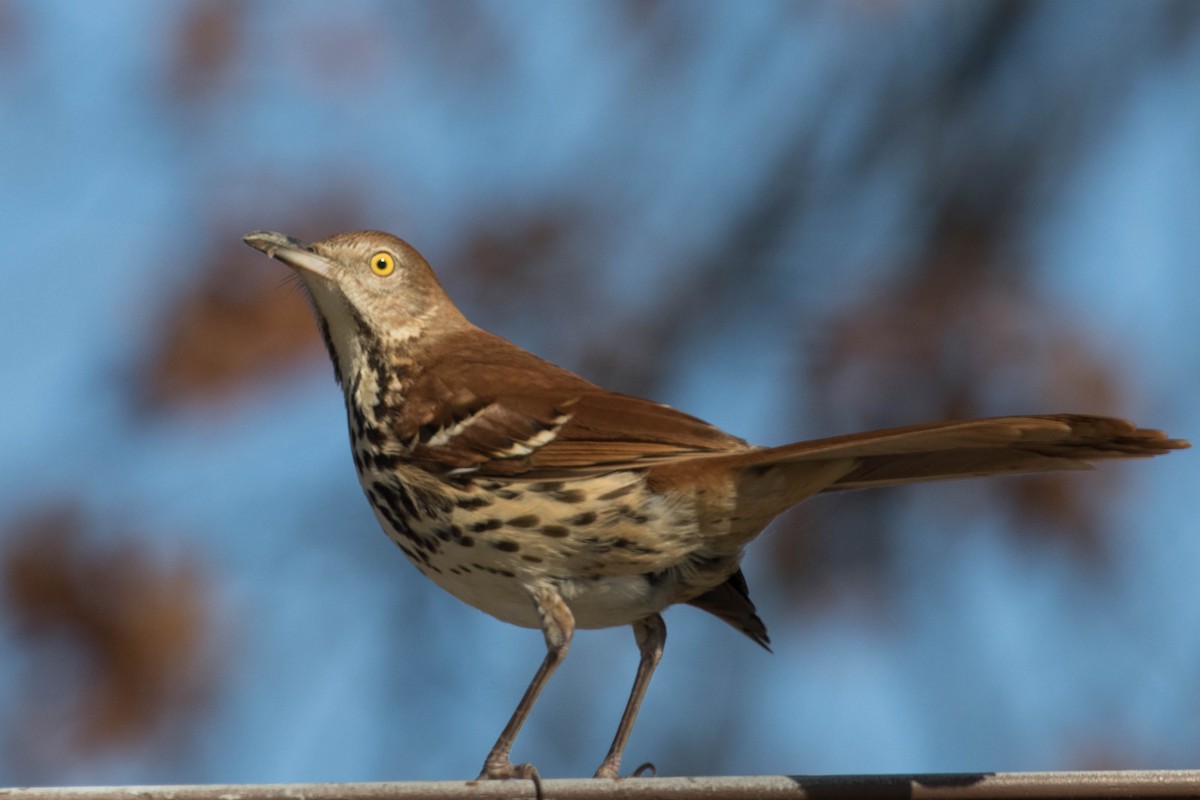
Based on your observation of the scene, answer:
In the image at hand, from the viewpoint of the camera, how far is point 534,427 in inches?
133

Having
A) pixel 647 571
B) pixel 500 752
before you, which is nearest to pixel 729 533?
pixel 647 571

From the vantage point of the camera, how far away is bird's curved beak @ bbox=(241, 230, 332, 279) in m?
3.77

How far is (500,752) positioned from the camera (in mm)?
3215

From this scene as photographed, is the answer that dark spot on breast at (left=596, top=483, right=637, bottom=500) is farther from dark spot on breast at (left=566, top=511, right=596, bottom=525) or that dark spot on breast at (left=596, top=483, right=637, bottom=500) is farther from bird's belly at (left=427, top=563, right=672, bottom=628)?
bird's belly at (left=427, top=563, right=672, bottom=628)

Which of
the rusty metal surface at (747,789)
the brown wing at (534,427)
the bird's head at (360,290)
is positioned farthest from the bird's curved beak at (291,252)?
the rusty metal surface at (747,789)

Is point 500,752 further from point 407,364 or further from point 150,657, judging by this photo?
point 150,657

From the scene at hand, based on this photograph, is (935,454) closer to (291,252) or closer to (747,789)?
(747,789)

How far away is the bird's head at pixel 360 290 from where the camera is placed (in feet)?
12.5

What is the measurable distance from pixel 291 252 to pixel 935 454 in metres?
1.69

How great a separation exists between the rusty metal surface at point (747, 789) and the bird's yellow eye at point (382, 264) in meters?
1.89

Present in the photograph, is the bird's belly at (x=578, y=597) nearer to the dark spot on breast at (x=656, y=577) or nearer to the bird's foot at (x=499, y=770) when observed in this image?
the dark spot on breast at (x=656, y=577)

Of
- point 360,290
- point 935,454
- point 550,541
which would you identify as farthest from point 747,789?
point 360,290

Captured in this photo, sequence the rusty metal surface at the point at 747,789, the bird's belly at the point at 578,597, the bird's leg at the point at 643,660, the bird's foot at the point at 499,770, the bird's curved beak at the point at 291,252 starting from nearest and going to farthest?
the rusty metal surface at the point at 747,789 → the bird's foot at the point at 499,770 → the bird's belly at the point at 578,597 → the bird's leg at the point at 643,660 → the bird's curved beak at the point at 291,252

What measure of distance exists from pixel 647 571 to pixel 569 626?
201 mm
